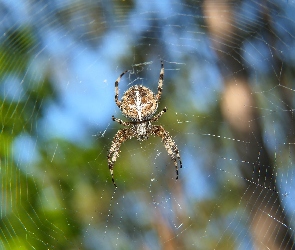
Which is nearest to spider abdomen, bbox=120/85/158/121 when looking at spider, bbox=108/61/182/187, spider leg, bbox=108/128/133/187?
spider, bbox=108/61/182/187

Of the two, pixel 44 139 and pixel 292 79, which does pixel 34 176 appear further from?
pixel 292 79

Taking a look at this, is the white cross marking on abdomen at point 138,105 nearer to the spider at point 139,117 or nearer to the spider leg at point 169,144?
the spider at point 139,117

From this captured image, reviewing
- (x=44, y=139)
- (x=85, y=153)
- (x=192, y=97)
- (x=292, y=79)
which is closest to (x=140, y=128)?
(x=85, y=153)

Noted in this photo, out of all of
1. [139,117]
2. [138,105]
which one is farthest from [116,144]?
[138,105]

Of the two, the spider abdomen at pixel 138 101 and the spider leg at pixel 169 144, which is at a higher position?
the spider abdomen at pixel 138 101

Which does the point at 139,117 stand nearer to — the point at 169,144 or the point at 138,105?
the point at 138,105

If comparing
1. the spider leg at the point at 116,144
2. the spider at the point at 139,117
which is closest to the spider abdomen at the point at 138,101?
the spider at the point at 139,117
